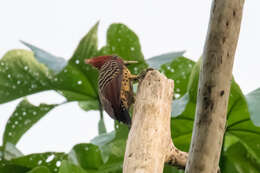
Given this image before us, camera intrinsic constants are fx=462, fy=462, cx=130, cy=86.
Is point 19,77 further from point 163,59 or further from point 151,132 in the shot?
point 151,132

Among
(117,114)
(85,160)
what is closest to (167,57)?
(117,114)

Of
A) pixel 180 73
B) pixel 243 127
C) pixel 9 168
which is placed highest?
pixel 180 73

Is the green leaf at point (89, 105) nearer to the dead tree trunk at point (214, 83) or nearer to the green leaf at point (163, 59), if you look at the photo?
the green leaf at point (163, 59)

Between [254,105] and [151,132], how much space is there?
0.23m

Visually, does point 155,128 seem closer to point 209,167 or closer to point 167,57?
point 209,167

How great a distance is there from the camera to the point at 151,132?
33.1 inches

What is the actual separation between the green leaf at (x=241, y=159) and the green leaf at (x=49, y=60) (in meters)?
0.50

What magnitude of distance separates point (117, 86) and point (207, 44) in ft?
1.48

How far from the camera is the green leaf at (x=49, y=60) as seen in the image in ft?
3.99

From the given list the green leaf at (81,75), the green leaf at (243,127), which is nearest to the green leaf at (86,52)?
the green leaf at (81,75)

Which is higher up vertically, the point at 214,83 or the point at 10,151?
the point at 214,83

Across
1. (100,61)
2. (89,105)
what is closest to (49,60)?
(100,61)

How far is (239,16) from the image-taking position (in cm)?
69

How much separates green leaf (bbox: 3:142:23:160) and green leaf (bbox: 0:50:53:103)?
165 mm
